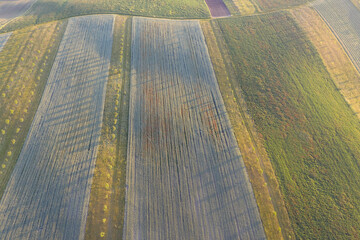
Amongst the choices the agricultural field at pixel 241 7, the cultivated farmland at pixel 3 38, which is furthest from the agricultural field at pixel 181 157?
the cultivated farmland at pixel 3 38

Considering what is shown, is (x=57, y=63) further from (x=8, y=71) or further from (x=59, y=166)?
(x=59, y=166)

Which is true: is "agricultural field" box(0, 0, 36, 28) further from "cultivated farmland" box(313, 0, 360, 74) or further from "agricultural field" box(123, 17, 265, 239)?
"cultivated farmland" box(313, 0, 360, 74)

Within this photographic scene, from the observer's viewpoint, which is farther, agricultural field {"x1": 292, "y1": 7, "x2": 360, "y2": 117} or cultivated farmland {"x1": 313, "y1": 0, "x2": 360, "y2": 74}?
cultivated farmland {"x1": 313, "y1": 0, "x2": 360, "y2": 74}

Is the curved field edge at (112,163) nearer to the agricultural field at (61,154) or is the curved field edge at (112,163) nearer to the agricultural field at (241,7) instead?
the agricultural field at (61,154)

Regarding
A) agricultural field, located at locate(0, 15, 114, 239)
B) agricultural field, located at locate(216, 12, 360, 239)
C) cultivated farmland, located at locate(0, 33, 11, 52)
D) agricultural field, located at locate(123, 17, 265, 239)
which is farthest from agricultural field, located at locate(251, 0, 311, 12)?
cultivated farmland, located at locate(0, 33, 11, 52)

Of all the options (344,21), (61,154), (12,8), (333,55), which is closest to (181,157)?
(61,154)

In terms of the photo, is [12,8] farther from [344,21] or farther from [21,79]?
[344,21]

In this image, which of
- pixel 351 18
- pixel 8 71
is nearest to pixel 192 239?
pixel 8 71
